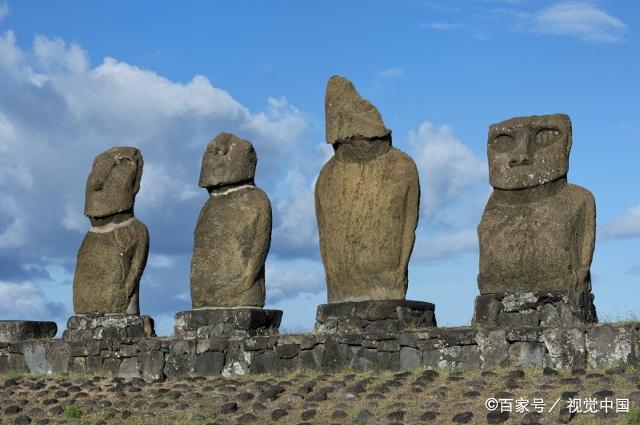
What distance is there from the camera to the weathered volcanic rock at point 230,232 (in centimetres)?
1719

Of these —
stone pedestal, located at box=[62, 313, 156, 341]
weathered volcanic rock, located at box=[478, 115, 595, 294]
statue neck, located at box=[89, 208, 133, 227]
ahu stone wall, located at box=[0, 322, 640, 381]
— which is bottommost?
ahu stone wall, located at box=[0, 322, 640, 381]

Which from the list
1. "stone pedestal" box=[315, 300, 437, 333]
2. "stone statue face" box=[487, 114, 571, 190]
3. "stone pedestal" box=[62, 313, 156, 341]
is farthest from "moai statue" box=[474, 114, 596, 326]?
"stone pedestal" box=[62, 313, 156, 341]

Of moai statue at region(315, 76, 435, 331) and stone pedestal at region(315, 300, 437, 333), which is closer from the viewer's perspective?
stone pedestal at region(315, 300, 437, 333)

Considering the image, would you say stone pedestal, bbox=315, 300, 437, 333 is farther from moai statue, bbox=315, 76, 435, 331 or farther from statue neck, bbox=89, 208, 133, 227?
statue neck, bbox=89, 208, 133, 227

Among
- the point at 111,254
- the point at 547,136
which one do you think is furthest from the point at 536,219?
the point at 111,254

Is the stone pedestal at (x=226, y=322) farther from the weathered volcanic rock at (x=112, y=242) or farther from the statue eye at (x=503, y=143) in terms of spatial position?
Answer: the statue eye at (x=503, y=143)

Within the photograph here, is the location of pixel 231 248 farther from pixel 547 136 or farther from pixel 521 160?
pixel 547 136

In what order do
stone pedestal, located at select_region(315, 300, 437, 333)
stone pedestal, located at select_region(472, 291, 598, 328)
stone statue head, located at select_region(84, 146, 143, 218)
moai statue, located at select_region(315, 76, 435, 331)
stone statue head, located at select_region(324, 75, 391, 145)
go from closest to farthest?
stone pedestal, located at select_region(472, 291, 598, 328), stone pedestal, located at select_region(315, 300, 437, 333), moai statue, located at select_region(315, 76, 435, 331), stone statue head, located at select_region(324, 75, 391, 145), stone statue head, located at select_region(84, 146, 143, 218)

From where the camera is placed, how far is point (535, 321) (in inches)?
600

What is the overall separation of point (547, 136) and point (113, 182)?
7031mm

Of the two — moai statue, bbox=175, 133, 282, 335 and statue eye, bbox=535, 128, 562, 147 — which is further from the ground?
statue eye, bbox=535, 128, 562, 147

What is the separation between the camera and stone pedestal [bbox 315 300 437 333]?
15742mm

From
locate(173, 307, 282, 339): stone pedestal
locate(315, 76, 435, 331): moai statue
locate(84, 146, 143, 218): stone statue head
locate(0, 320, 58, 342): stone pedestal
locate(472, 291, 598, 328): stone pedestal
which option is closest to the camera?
locate(472, 291, 598, 328): stone pedestal

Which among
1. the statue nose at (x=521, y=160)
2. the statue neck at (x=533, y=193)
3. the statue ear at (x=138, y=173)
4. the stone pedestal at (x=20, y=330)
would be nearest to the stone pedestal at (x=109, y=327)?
the stone pedestal at (x=20, y=330)
